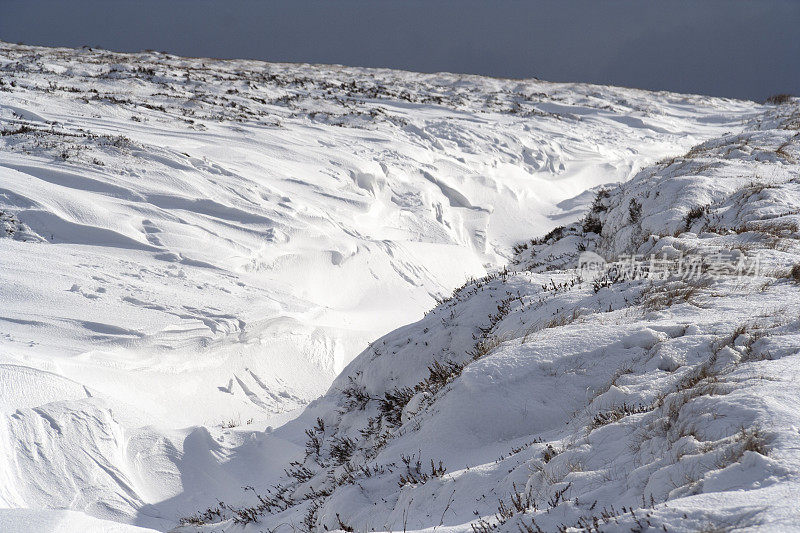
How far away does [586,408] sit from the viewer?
3943mm

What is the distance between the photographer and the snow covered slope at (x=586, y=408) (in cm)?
262

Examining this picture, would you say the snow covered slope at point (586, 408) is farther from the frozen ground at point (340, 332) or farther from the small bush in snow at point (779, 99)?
the small bush in snow at point (779, 99)

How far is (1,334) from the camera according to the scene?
22.2 ft

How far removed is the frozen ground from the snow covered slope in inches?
0.9

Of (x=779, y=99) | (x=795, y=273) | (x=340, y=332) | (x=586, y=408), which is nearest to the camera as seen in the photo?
(x=586, y=408)

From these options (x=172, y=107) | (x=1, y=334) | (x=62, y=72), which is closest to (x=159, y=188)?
(x=1, y=334)

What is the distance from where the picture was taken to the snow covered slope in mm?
2623

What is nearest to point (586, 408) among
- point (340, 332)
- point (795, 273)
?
point (795, 273)

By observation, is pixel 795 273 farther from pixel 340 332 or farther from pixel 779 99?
pixel 779 99

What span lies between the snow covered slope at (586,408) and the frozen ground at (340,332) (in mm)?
23

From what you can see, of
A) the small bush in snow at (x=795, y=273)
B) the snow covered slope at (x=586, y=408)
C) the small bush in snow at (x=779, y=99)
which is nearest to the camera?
the snow covered slope at (x=586, y=408)

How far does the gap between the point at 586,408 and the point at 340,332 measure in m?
6.48

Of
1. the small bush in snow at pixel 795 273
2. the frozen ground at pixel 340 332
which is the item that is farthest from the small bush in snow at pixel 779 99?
the small bush in snow at pixel 795 273

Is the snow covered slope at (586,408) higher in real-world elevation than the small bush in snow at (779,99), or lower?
lower
